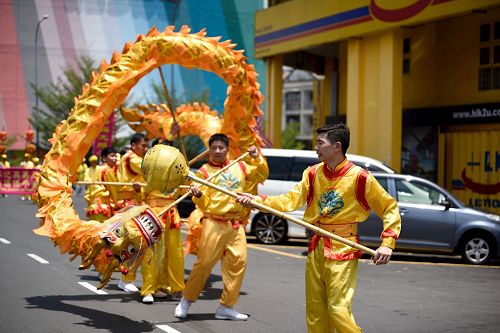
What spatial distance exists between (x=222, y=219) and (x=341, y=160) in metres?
2.61

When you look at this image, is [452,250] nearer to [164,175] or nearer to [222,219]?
[222,219]

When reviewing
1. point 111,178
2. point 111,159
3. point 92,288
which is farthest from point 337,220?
point 111,159

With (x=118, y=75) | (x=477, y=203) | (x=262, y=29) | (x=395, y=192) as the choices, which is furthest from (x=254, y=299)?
(x=262, y=29)

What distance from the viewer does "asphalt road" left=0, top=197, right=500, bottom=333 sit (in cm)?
816

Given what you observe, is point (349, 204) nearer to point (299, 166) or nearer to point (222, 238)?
point (222, 238)

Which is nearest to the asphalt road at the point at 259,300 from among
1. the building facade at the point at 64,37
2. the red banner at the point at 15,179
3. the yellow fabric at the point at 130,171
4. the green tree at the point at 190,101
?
the yellow fabric at the point at 130,171

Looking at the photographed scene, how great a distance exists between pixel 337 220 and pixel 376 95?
53.2 ft

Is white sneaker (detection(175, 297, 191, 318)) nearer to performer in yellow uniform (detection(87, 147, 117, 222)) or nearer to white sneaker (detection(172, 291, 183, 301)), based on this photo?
white sneaker (detection(172, 291, 183, 301))

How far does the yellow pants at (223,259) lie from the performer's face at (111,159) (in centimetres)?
325

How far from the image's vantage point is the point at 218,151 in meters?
8.73

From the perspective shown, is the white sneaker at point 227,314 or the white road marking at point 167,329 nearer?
the white road marking at point 167,329

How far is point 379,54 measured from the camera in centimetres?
2177

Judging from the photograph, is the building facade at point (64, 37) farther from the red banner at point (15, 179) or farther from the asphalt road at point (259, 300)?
the asphalt road at point (259, 300)

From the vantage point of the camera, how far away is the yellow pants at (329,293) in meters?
6.00
